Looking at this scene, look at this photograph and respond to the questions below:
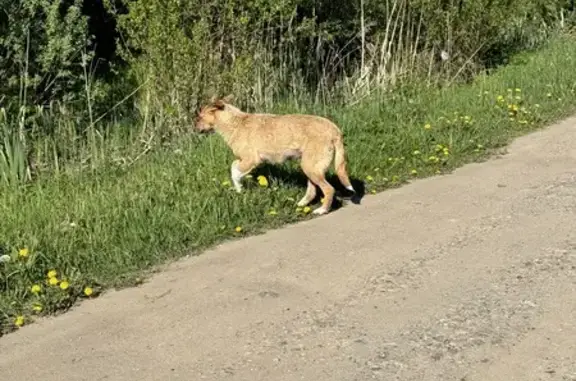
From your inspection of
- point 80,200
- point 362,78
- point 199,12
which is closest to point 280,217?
point 80,200

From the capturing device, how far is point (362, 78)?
12.0 meters

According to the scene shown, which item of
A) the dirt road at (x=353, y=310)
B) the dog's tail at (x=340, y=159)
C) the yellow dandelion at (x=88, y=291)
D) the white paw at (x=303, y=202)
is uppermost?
the dog's tail at (x=340, y=159)

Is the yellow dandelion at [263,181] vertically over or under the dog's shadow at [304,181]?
over

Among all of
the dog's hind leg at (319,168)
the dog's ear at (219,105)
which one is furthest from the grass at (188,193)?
the dog's ear at (219,105)

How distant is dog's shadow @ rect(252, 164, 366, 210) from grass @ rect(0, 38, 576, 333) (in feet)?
0.09

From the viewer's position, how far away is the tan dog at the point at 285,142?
7090 millimetres

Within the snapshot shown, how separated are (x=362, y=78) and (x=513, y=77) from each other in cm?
208

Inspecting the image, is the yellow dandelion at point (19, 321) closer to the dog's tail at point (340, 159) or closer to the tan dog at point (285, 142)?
the tan dog at point (285, 142)

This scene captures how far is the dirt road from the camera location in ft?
15.3

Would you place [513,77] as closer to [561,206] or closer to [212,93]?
[212,93]

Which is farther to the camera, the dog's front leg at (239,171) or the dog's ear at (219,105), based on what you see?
the dog's ear at (219,105)

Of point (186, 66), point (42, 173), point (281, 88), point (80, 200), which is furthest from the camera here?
point (281, 88)

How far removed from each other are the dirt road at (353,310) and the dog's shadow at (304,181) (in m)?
0.40

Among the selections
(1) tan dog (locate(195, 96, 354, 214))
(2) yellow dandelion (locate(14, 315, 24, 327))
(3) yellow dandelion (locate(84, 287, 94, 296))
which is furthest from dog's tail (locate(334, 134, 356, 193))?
(2) yellow dandelion (locate(14, 315, 24, 327))
